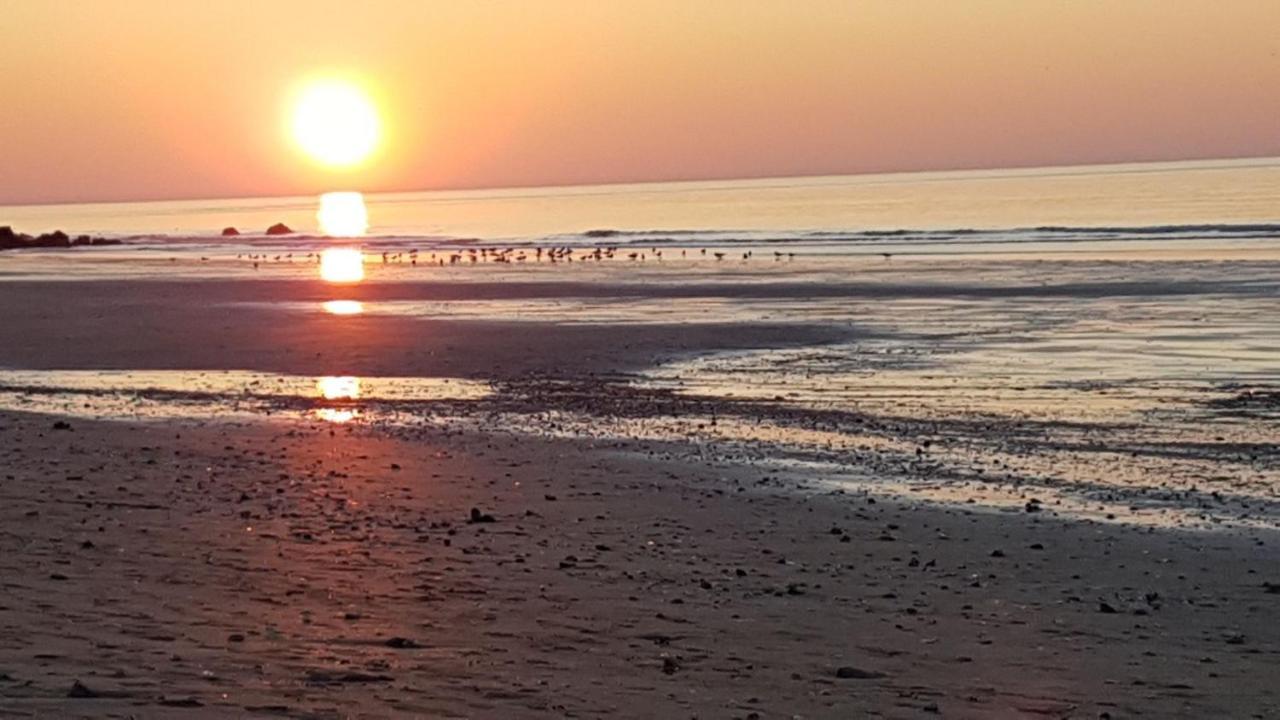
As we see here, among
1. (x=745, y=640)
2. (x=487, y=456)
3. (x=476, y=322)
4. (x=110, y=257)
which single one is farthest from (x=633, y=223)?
(x=745, y=640)

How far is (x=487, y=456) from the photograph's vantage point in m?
15.8

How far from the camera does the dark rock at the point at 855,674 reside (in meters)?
7.87

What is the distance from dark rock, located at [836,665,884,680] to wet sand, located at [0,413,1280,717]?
0.02m

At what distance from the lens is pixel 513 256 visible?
2758 inches

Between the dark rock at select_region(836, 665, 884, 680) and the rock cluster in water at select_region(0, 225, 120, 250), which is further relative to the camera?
the rock cluster in water at select_region(0, 225, 120, 250)

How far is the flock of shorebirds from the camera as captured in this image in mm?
65375

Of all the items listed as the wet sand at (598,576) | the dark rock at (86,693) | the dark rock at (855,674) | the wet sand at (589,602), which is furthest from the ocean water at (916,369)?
the dark rock at (86,693)

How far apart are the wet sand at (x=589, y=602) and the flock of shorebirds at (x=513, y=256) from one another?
160 feet

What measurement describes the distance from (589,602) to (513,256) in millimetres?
61193

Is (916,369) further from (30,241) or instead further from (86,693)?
(30,241)

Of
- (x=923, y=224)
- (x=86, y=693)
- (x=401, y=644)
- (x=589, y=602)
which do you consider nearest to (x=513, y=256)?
(x=923, y=224)

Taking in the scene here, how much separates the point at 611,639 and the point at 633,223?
10121 centimetres

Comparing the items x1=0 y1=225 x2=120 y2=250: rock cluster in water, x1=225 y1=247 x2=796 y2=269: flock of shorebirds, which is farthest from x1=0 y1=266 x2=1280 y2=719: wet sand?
x1=0 y1=225 x2=120 y2=250: rock cluster in water

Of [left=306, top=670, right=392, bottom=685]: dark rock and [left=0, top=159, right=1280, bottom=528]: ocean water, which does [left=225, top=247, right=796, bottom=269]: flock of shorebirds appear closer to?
[left=0, top=159, right=1280, bottom=528]: ocean water
